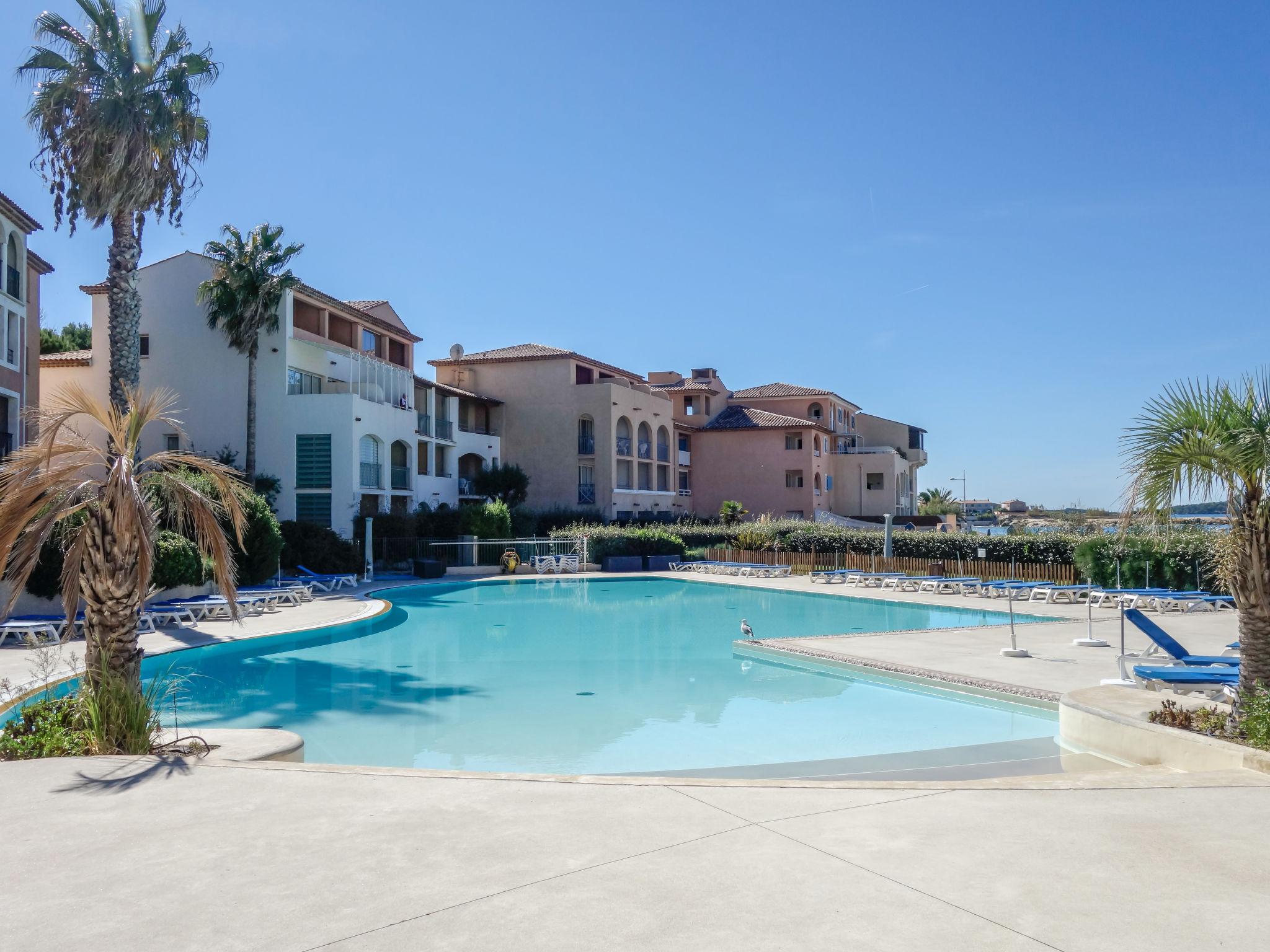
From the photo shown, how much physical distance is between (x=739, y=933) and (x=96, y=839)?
344cm

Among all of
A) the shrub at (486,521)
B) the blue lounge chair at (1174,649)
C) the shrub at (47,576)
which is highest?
the shrub at (486,521)

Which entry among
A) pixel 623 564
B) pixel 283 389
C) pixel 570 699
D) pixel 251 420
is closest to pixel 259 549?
pixel 251 420

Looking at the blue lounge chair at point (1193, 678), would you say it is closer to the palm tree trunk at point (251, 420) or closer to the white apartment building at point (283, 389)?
the palm tree trunk at point (251, 420)

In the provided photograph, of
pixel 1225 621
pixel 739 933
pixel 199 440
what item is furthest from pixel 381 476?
pixel 739 933

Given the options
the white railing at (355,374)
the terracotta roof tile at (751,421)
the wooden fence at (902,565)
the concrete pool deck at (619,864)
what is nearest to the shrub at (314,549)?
the white railing at (355,374)

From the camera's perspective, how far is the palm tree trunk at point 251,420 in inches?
1203

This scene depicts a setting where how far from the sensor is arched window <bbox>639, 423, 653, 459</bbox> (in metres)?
49.6

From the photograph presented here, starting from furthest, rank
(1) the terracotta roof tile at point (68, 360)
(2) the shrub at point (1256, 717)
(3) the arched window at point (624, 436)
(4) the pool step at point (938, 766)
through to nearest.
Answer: (3) the arched window at point (624, 436)
(1) the terracotta roof tile at point (68, 360)
(4) the pool step at point (938, 766)
(2) the shrub at point (1256, 717)

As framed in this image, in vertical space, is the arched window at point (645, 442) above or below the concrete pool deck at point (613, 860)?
above

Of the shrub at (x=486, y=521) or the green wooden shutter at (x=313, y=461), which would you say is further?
the shrub at (x=486, y=521)

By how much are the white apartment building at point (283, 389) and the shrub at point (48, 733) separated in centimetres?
2501

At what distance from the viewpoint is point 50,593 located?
57.5 ft

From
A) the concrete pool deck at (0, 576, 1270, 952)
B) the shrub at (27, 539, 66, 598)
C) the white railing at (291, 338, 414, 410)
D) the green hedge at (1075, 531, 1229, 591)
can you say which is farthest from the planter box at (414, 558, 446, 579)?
the concrete pool deck at (0, 576, 1270, 952)

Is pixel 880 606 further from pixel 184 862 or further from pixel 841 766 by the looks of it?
pixel 184 862
